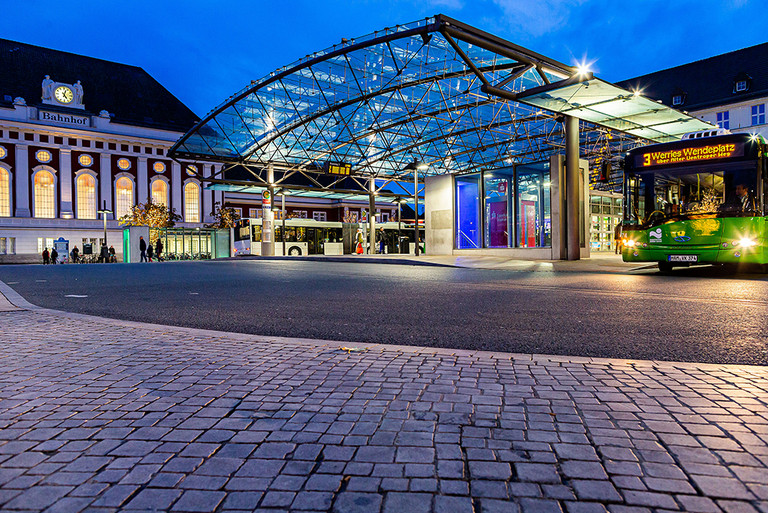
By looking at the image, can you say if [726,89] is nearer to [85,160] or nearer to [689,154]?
[689,154]

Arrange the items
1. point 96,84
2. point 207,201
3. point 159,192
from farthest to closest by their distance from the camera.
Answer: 1. point 207,201
2. point 96,84
3. point 159,192

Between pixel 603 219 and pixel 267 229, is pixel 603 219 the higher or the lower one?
the higher one

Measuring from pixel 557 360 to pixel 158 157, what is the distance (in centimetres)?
5729

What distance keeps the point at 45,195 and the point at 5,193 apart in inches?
121

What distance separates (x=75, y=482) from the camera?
2.00 m

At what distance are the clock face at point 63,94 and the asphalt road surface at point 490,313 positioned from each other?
4930cm

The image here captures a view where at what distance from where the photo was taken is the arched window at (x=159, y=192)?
5350 cm

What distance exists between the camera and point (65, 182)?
161 ft

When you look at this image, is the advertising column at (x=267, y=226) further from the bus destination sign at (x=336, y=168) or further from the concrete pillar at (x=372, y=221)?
the concrete pillar at (x=372, y=221)

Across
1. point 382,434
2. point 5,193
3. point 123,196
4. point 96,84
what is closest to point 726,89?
point 382,434

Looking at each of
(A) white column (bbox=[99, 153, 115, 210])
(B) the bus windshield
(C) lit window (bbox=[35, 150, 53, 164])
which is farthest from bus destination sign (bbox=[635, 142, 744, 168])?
(C) lit window (bbox=[35, 150, 53, 164])

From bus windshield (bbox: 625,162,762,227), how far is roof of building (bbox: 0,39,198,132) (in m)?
52.9

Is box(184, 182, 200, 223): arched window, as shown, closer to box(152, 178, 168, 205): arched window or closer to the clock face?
box(152, 178, 168, 205): arched window

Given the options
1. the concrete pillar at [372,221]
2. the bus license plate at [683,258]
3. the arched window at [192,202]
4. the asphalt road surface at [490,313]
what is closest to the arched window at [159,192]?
the arched window at [192,202]
